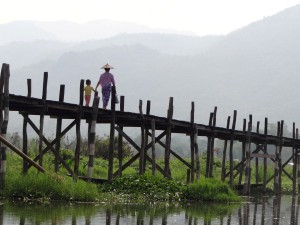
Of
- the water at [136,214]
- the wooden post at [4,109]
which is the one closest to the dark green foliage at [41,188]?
the wooden post at [4,109]

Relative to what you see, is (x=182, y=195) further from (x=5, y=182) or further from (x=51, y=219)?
(x=51, y=219)

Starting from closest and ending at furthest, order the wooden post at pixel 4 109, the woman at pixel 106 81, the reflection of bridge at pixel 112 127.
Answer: the wooden post at pixel 4 109 < the reflection of bridge at pixel 112 127 < the woman at pixel 106 81

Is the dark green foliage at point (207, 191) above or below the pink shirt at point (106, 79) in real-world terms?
below

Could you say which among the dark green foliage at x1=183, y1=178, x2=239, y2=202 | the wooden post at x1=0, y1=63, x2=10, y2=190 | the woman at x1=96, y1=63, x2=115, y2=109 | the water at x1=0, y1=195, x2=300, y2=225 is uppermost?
the woman at x1=96, y1=63, x2=115, y2=109

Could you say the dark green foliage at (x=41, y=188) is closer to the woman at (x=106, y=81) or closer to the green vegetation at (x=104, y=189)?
the green vegetation at (x=104, y=189)

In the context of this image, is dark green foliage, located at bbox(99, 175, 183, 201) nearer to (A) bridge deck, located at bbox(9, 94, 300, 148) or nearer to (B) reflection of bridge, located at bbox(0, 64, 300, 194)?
(B) reflection of bridge, located at bbox(0, 64, 300, 194)

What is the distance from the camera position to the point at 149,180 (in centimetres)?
2178

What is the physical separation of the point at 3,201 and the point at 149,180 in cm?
581

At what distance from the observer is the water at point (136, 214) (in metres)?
14.7

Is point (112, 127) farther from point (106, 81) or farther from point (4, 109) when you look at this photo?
point (4, 109)

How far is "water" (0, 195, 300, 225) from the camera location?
14.7m

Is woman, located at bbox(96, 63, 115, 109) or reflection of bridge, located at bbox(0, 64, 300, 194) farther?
woman, located at bbox(96, 63, 115, 109)

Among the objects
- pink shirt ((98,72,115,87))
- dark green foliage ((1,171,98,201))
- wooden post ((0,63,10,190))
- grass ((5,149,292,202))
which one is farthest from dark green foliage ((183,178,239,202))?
wooden post ((0,63,10,190))

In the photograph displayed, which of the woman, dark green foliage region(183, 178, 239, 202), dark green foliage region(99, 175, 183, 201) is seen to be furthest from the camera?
the woman
